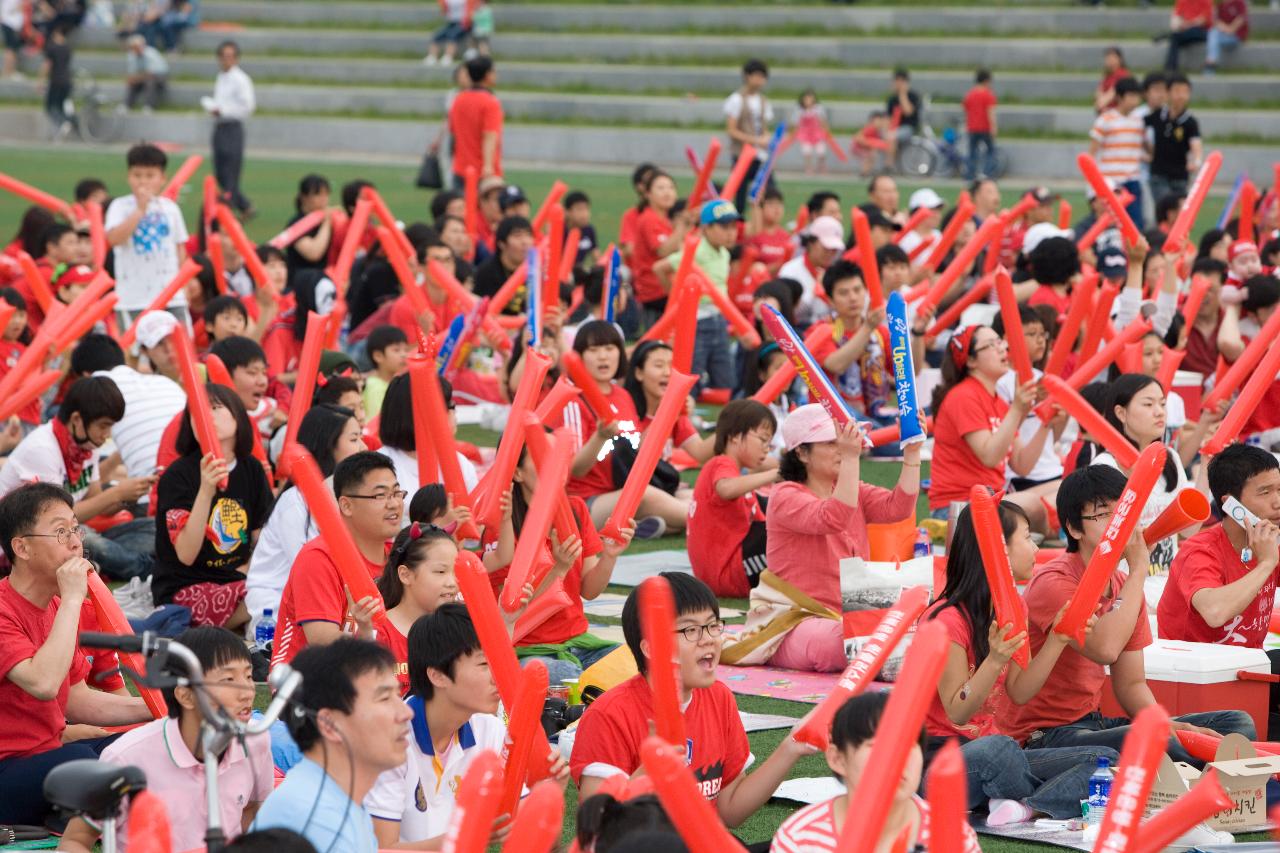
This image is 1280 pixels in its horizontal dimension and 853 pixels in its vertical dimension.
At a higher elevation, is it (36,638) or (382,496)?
(382,496)

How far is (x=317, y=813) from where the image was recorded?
395 cm

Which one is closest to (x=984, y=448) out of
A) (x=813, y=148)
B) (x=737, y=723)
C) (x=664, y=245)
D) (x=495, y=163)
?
(x=737, y=723)

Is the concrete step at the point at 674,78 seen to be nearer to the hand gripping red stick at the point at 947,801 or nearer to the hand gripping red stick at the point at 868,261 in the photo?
the hand gripping red stick at the point at 868,261

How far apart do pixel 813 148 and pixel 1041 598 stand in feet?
64.0

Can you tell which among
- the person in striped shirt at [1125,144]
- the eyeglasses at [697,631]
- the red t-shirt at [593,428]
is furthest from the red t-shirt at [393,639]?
the person in striped shirt at [1125,144]

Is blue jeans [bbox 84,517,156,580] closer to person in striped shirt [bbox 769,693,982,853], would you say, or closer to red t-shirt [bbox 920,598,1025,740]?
red t-shirt [bbox 920,598,1025,740]

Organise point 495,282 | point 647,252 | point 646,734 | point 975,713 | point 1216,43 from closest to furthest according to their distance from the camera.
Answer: point 646,734, point 975,713, point 495,282, point 647,252, point 1216,43

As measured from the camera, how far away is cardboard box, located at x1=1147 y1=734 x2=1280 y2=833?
16.9 feet

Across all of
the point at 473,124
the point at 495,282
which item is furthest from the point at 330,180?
the point at 495,282

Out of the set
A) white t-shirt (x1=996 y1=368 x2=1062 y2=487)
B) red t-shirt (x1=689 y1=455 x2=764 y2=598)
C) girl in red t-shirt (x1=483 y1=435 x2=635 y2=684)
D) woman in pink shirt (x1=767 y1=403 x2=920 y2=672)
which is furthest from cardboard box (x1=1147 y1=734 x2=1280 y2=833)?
white t-shirt (x1=996 y1=368 x2=1062 y2=487)

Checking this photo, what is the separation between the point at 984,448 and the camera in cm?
841

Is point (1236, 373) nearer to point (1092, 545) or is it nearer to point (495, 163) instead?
point (1092, 545)

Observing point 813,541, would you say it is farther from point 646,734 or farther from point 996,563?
point 646,734

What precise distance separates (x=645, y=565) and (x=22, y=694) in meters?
3.77
